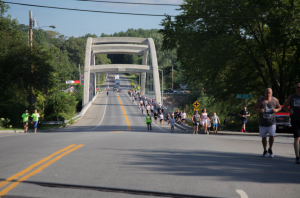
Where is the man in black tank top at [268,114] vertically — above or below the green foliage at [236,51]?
below

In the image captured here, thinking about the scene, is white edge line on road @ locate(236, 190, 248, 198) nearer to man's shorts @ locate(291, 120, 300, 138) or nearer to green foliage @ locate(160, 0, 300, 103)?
man's shorts @ locate(291, 120, 300, 138)

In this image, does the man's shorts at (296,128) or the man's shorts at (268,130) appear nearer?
the man's shorts at (296,128)

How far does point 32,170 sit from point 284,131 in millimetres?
18523

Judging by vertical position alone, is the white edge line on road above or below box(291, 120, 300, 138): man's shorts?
below

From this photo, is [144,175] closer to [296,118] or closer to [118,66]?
[296,118]

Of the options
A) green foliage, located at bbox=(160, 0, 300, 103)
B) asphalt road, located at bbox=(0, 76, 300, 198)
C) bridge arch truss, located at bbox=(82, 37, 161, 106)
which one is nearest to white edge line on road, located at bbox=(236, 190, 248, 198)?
asphalt road, located at bbox=(0, 76, 300, 198)

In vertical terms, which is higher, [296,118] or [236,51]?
[236,51]

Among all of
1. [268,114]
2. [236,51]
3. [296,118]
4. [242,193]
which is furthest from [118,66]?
[242,193]

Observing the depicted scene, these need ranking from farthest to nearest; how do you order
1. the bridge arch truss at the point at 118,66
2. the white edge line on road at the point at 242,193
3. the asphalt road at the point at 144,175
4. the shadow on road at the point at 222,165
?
the bridge arch truss at the point at 118,66, the shadow on road at the point at 222,165, the asphalt road at the point at 144,175, the white edge line on road at the point at 242,193

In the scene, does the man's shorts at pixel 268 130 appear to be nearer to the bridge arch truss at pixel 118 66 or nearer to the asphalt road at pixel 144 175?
the asphalt road at pixel 144 175

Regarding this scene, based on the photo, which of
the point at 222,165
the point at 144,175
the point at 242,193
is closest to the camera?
the point at 242,193

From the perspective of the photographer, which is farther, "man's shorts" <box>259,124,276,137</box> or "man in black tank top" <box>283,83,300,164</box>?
"man's shorts" <box>259,124,276,137</box>

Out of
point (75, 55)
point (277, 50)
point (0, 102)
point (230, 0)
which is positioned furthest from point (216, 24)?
point (75, 55)

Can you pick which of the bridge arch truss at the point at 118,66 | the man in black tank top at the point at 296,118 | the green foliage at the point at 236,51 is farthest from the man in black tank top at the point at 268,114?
the bridge arch truss at the point at 118,66
